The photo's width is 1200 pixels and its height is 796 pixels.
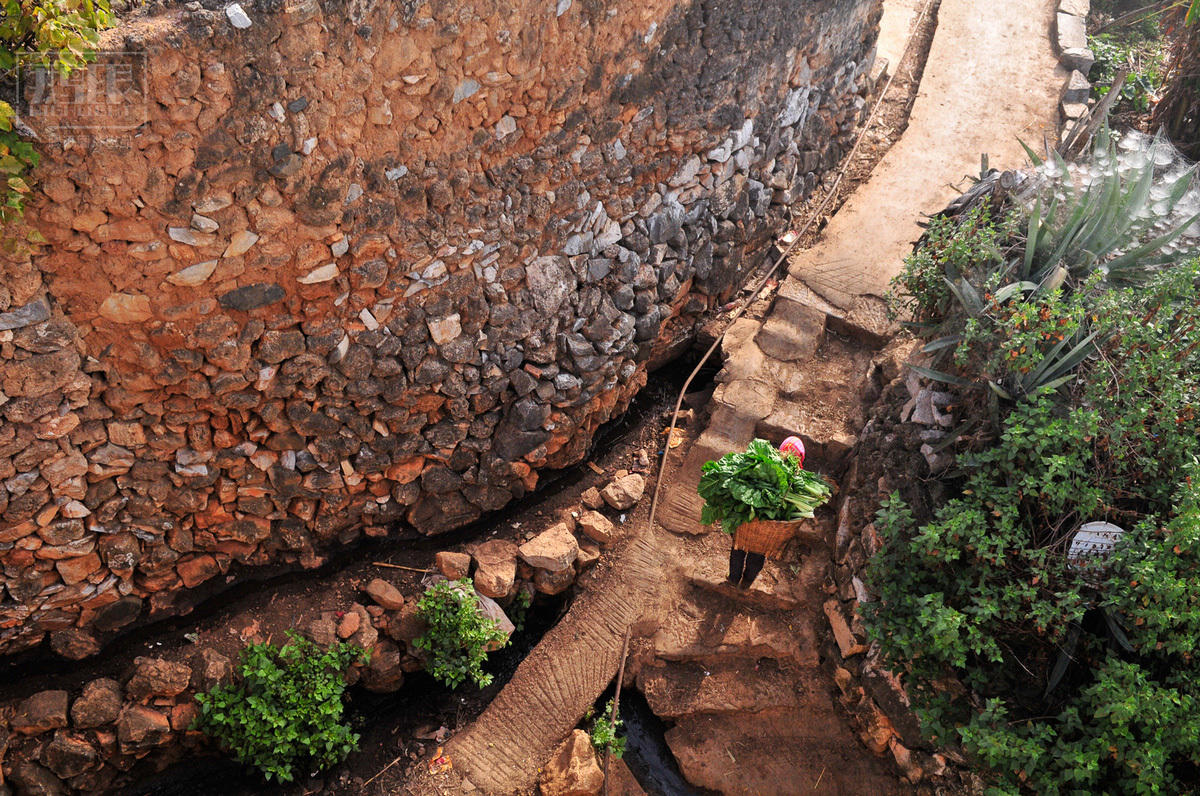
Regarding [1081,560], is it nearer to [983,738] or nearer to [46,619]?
[983,738]

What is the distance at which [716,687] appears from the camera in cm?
620

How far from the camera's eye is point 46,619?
550 cm

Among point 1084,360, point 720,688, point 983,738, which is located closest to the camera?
point 983,738

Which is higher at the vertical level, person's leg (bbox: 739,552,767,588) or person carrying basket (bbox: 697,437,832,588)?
person carrying basket (bbox: 697,437,832,588)

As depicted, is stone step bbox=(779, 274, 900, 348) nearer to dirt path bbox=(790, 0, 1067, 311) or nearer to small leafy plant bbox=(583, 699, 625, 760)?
dirt path bbox=(790, 0, 1067, 311)

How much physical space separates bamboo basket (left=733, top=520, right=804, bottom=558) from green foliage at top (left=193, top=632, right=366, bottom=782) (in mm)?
2736

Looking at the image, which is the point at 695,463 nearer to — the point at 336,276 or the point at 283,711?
the point at 336,276

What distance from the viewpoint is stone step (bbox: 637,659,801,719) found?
6.11 meters

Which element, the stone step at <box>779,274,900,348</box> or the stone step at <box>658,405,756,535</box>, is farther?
the stone step at <box>779,274,900,348</box>

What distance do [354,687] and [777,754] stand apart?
Answer: 116 inches

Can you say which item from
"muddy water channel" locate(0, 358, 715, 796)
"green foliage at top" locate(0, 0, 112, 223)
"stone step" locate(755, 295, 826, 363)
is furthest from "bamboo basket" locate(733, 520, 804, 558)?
"green foliage at top" locate(0, 0, 112, 223)

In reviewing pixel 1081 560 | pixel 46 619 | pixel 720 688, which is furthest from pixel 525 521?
pixel 1081 560

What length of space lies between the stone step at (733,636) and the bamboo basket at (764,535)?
1.94ft

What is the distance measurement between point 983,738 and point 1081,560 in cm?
110
